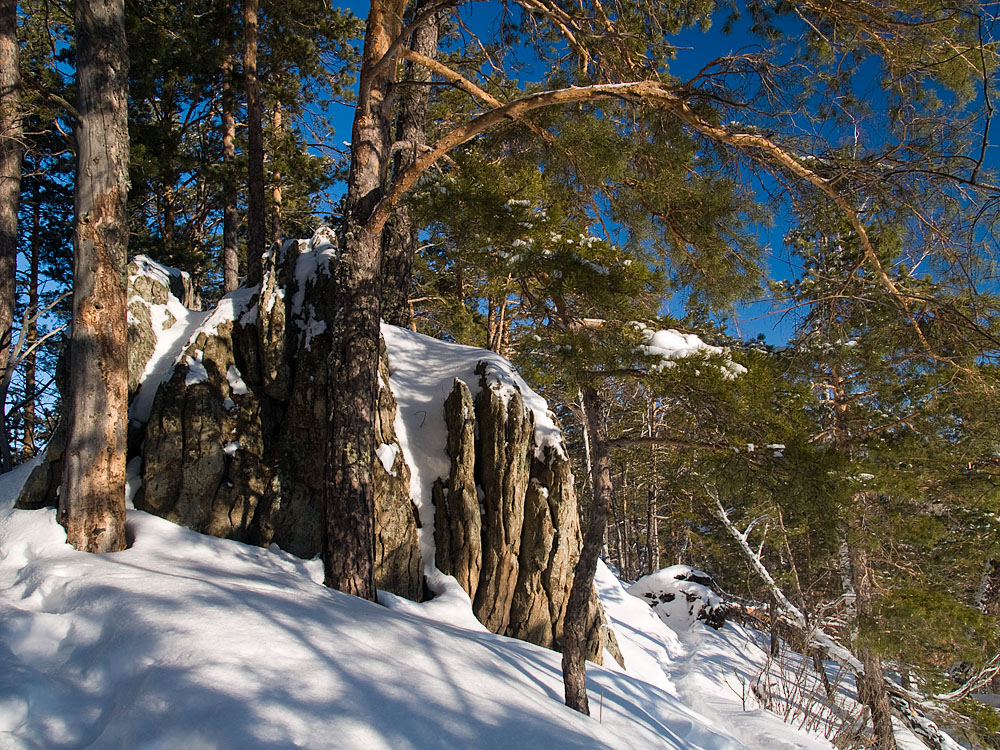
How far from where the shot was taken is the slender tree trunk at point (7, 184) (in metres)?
6.62

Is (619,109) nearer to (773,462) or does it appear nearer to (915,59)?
(915,59)

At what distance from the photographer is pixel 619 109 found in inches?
216

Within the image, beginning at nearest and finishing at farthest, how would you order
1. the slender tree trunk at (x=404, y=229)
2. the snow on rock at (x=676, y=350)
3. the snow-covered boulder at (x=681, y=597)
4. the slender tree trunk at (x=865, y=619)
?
the snow on rock at (x=676, y=350)
the slender tree trunk at (x=865, y=619)
the slender tree trunk at (x=404, y=229)
the snow-covered boulder at (x=681, y=597)

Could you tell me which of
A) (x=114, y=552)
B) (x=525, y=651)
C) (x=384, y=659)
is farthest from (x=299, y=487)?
(x=384, y=659)

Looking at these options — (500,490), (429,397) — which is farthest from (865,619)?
(429,397)

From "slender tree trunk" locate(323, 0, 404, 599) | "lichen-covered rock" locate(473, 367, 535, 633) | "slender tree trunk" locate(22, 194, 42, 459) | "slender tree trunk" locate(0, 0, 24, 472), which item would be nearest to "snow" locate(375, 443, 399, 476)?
"lichen-covered rock" locate(473, 367, 535, 633)

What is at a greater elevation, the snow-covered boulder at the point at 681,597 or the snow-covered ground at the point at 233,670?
the snow-covered ground at the point at 233,670

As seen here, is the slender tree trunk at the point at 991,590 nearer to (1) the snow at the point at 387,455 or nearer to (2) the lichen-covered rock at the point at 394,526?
(2) the lichen-covered rock at the point at 394,526

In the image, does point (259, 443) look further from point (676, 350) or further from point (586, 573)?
point (676, 350)

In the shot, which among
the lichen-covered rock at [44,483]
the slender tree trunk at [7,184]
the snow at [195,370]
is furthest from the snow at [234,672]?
the slender tree trunk at [7,184]

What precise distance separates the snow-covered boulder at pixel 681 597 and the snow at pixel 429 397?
26.2 feet

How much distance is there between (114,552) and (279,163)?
27.5ft

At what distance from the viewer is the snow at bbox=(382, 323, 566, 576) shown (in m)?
6.52

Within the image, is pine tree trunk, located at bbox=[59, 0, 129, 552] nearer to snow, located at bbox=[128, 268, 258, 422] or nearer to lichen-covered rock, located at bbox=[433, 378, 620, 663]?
snow, located at bbox=[128, 268, 258, 422]
